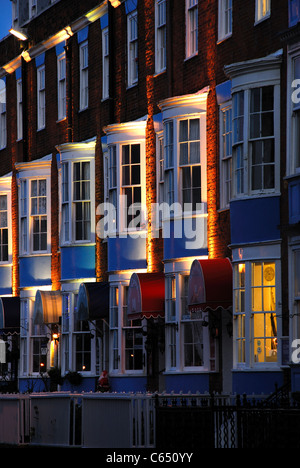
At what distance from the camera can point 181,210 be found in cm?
2948

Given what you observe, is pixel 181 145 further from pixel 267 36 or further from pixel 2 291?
pixel 2 291

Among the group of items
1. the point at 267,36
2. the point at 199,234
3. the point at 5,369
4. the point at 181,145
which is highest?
the point at 267,36

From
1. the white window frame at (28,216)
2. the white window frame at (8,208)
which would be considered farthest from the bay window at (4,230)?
the white window frame at (28,216)

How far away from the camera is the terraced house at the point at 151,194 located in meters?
26.0

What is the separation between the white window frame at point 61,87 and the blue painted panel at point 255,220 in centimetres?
1267

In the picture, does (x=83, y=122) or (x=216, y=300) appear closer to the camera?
(x=216, y=300)

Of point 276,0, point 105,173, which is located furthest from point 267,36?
point 105,173

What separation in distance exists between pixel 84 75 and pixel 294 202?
13.4 metres

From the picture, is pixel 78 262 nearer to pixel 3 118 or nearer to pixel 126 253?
pixel 126 253

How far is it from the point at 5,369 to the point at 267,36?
1845cm

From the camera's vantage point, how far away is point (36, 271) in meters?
38.6

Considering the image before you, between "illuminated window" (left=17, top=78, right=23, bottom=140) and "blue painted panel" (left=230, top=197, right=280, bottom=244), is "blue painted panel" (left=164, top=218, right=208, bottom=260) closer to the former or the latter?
"blue painted panel" (left=230, top=197, right=280, bottom=244)

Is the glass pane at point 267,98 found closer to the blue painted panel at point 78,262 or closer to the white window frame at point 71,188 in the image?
the white window frame at point 71,188

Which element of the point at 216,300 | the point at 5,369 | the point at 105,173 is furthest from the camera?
the point at 5,369
